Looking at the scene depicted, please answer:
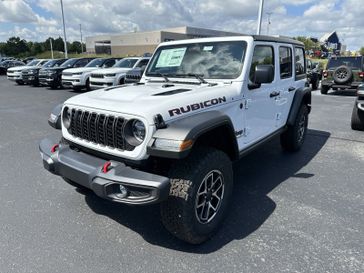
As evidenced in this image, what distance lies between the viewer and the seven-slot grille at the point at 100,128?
8.81ft

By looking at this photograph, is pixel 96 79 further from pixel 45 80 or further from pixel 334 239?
pixel 334 239

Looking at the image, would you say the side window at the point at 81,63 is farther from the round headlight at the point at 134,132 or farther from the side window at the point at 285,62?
the round headlight at the point at 134,132

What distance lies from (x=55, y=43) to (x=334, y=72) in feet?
357

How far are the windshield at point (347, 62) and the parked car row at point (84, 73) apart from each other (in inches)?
329

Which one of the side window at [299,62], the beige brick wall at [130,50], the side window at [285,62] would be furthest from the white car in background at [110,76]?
the beige brick wall at [130,50]

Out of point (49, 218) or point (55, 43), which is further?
point (55, 43)

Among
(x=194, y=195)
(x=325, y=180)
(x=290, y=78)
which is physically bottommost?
(x=325, y=180)

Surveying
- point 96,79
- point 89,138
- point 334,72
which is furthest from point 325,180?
point 96,79

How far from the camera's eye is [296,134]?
5.39 m

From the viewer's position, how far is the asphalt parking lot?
→ 2635 millimetres

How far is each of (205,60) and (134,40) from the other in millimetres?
102592

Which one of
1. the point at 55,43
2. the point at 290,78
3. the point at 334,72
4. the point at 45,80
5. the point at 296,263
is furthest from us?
the point at 55,43

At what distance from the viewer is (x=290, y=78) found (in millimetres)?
4938

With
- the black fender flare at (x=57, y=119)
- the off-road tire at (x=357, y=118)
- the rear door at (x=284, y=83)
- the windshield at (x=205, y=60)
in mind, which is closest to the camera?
the black fender flare at (x=57, y=119)
